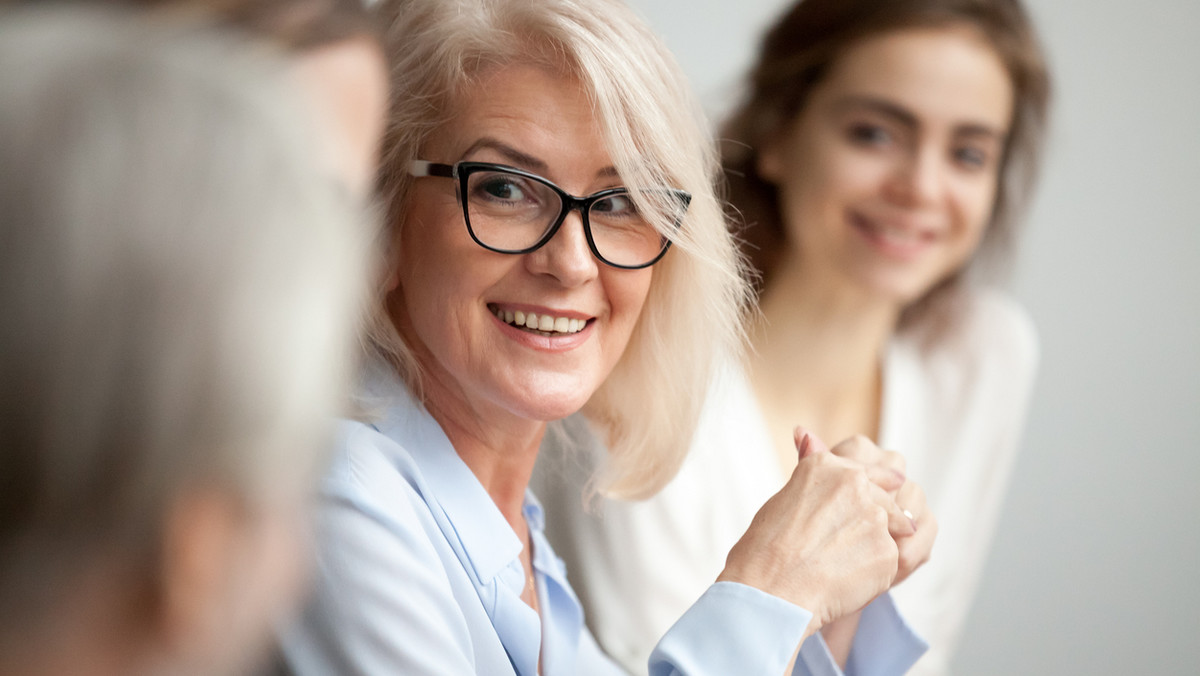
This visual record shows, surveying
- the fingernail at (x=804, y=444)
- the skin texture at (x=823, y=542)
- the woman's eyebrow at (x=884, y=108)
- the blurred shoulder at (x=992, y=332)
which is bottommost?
the skin texture at (x=823, y=542)

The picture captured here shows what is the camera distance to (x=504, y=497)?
1.26 m

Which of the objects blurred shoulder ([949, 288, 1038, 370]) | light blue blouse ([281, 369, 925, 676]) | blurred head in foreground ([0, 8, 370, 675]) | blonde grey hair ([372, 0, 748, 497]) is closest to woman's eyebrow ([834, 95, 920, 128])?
blurred shoulder ([949, 288, 1038, 370])

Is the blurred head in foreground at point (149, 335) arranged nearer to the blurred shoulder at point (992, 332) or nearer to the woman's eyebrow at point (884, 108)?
the woman's eyebrow at point (884, 108)

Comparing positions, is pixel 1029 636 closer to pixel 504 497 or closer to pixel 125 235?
pixel 504 497

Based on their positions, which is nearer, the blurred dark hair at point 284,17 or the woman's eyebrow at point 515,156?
the blurred dark hair at point 284,17

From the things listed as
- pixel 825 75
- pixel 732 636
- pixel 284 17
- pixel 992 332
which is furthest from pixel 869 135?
pixel 284 17

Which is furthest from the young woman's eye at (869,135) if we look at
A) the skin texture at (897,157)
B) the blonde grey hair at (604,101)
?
the blonde grey hair at (604,101)

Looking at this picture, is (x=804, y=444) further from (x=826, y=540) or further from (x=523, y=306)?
(x=523, y=306)

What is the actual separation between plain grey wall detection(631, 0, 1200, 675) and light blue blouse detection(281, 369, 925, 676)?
159 cm

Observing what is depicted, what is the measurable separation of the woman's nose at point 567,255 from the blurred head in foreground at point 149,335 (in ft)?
1.85

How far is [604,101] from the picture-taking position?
1.03m

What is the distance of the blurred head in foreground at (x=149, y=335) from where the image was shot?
17.1 inches

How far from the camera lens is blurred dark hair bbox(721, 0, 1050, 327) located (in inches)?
72.6

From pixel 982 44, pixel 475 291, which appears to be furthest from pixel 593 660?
pixel 982 44
